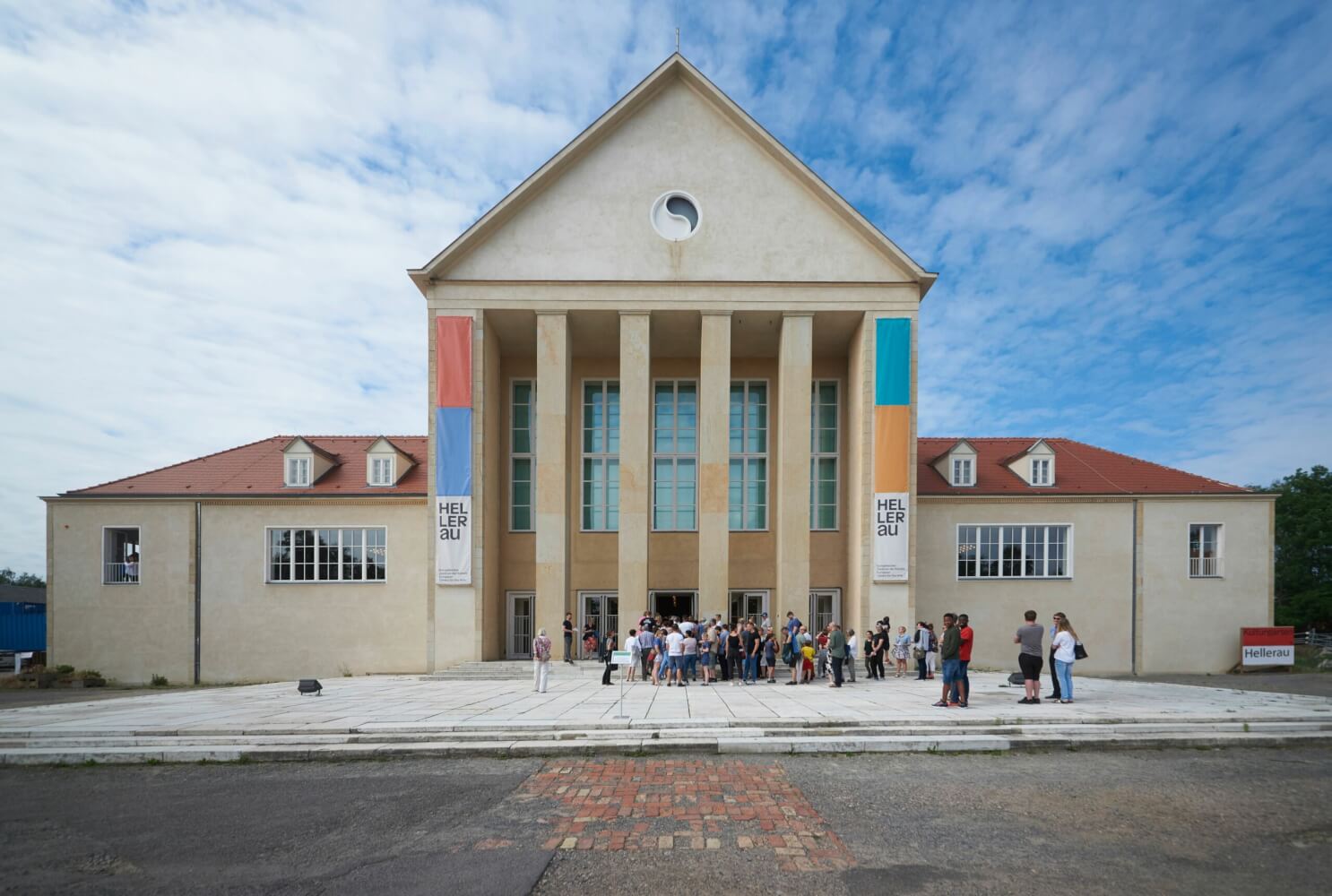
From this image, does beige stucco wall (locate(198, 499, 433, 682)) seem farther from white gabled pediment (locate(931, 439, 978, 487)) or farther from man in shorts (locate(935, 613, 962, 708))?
white gabled pediment (locate(931, 439, 978, 487))

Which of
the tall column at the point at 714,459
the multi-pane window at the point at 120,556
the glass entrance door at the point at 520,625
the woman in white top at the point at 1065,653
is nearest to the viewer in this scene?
the woman in white top at the point at 1065,653

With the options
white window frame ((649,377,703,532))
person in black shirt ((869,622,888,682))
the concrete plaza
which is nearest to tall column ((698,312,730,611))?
Result: white window frame ((649,377,703,532))

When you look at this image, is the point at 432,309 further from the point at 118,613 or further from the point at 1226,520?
the point at 1226,520

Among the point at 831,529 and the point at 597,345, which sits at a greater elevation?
the point at 597,345

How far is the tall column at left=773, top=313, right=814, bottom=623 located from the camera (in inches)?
877

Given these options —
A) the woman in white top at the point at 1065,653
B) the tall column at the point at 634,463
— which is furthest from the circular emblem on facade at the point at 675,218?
the woman in white top at the point at 1065,653

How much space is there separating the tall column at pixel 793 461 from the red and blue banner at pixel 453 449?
1032 centimetres

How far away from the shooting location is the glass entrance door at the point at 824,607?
25.1 metres

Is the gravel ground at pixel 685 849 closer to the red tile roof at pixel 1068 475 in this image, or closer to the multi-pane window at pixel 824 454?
the multi-pane window at pixel 824 454

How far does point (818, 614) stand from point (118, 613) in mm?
25375

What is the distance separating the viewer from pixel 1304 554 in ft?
171

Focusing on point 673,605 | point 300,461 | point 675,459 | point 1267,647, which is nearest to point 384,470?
point 300,461

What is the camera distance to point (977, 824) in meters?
7.66

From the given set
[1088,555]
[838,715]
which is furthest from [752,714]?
[1088,555]
